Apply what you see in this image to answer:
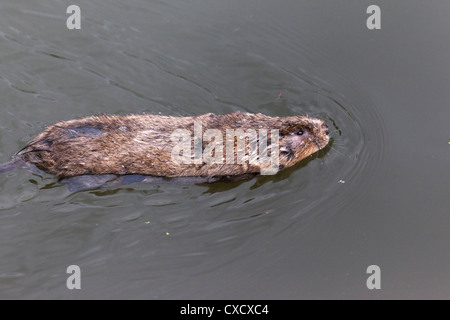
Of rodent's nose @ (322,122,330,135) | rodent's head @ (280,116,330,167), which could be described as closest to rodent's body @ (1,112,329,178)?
rodent's head @ (280,116,330,167)

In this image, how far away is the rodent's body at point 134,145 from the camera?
5.57 metres

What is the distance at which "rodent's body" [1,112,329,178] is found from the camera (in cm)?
557

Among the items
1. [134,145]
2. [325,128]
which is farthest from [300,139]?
[134,145]

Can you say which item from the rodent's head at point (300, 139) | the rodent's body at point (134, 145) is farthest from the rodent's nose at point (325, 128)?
the rodent's body at point (134, 145)

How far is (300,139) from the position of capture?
19.9 feet

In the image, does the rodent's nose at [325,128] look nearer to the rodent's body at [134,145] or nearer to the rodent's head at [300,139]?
the rodent's head at [300,139]

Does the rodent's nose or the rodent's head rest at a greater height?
the rodent's nose

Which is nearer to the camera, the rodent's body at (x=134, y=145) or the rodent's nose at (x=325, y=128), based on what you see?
the rodent's body at (x=134, y=145)

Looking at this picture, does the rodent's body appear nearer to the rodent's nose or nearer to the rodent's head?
the rodent's head

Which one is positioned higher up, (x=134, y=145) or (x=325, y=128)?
(x=325, y=128)

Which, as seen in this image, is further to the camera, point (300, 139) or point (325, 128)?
point (325, 128)

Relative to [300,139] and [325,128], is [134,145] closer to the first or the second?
[300,139]

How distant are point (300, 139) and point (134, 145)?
75.4 inches

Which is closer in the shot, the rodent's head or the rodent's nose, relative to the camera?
the rodent's head
